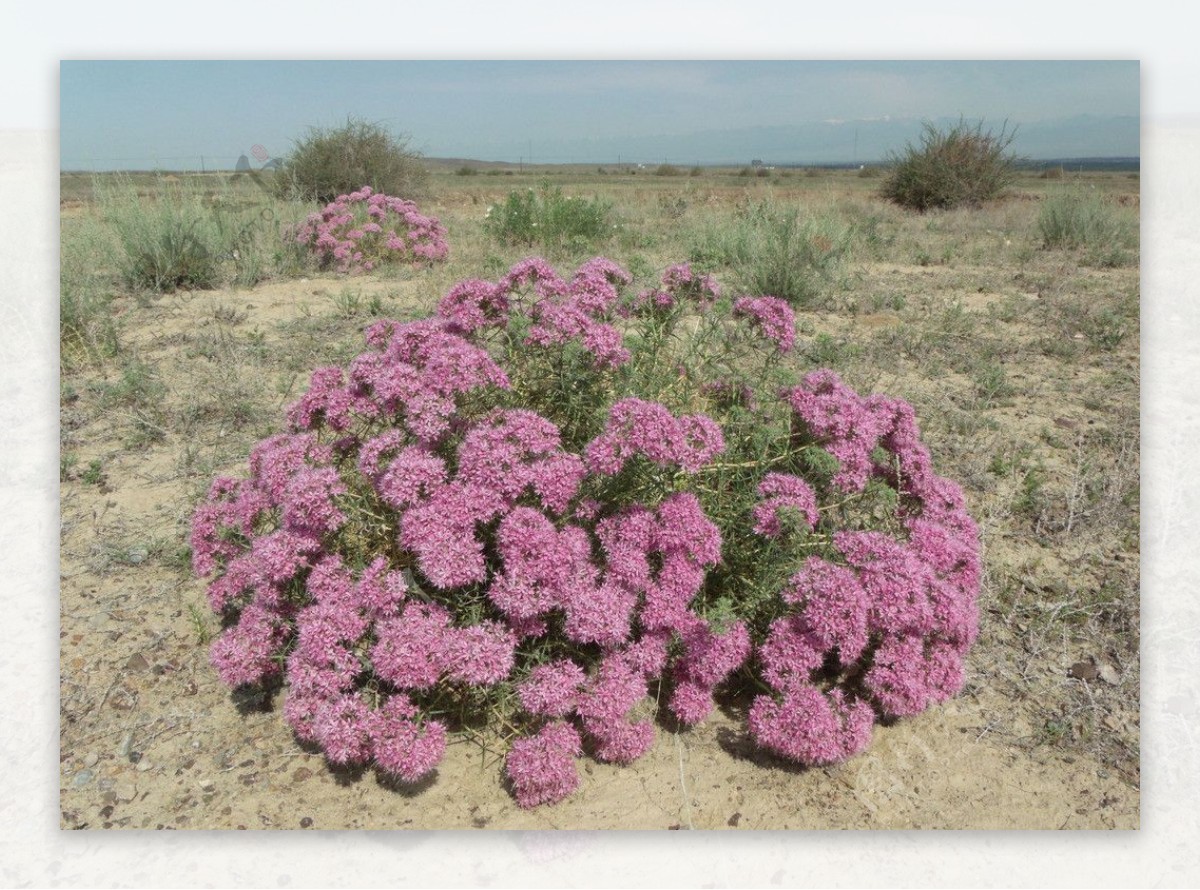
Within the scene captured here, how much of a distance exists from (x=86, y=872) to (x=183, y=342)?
415 cm

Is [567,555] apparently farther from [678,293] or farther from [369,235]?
[369,235]

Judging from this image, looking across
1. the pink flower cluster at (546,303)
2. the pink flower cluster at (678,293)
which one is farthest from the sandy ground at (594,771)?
the pink flower cluster at (678,293)

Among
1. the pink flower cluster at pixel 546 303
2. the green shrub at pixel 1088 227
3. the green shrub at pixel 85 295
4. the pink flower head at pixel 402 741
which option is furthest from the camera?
the green shrub at pixel 1088 227

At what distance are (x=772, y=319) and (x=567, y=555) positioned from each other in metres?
1.21

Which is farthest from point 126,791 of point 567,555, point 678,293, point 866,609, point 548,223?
point 548,223

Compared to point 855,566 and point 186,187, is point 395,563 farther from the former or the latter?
point 186,187

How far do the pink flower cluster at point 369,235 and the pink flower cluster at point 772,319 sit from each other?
5884 millimetres

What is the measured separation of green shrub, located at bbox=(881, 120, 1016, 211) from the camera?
1588 cm

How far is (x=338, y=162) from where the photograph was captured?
46.6ft

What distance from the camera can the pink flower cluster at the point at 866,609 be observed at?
2.22 meters

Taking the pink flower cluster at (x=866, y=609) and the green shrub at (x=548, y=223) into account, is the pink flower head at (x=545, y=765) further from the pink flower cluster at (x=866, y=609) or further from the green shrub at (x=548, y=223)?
the green shrub at (x=548, y=223)

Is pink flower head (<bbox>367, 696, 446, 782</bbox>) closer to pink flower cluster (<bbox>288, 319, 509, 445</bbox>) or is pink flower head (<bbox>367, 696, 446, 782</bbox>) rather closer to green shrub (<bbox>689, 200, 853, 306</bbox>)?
pink flower cluster (<bbox>288, 319, 509, 445</bbox>)

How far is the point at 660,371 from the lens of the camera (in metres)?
2.81

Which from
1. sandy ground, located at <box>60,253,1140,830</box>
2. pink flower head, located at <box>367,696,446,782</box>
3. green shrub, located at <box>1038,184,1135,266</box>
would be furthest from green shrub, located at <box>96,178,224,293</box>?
green shrub, located at <box>1038,184,1135,266</box>
